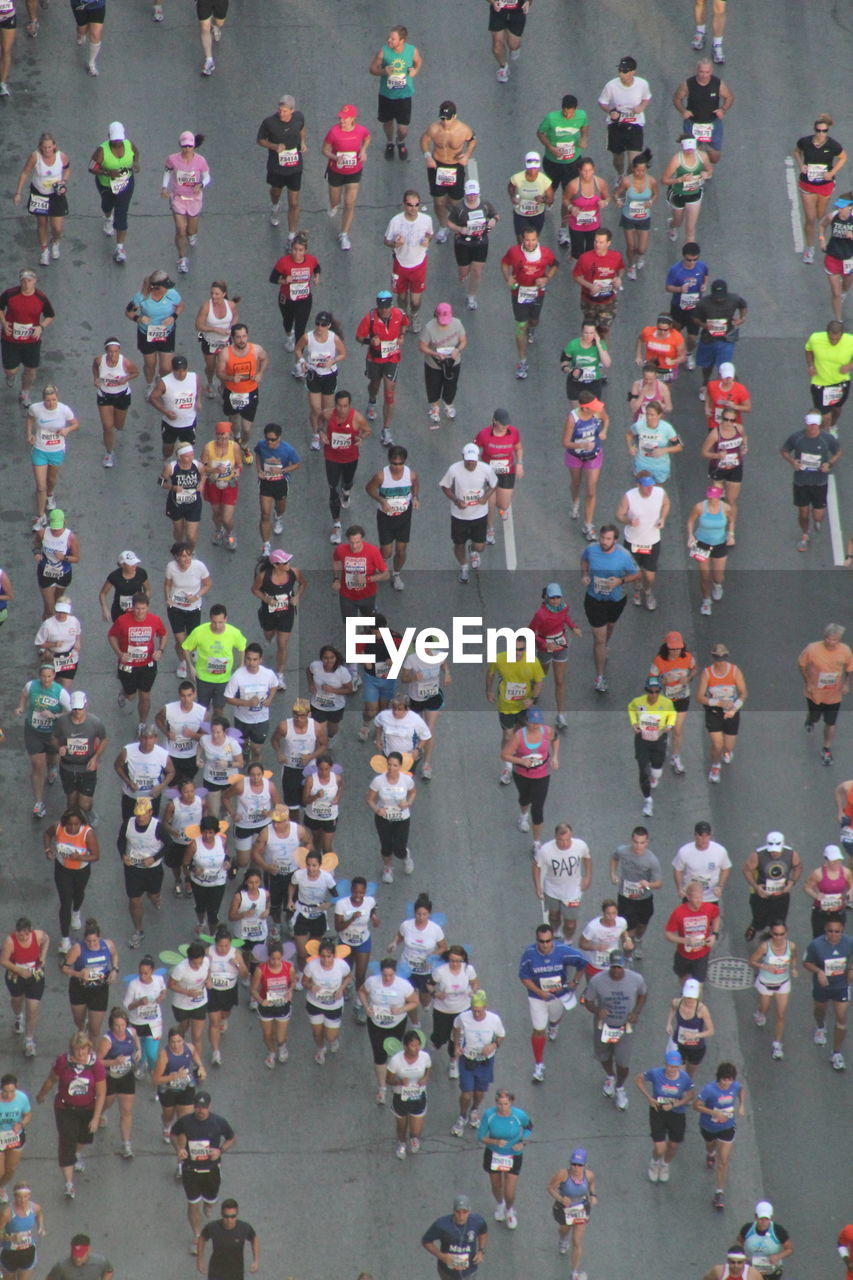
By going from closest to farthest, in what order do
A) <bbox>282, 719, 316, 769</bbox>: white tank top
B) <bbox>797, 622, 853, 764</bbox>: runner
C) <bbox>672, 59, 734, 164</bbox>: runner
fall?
<bbox>282, 719, 316, 769</bbox>: white tank top, <bbox>797, 622, 853, 764</bbox>: runner, <bbox>672, 59, 734, 164</bbox>: runner

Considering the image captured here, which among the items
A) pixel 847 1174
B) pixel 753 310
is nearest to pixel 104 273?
pixel 753 310

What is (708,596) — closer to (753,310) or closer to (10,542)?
(753,310)

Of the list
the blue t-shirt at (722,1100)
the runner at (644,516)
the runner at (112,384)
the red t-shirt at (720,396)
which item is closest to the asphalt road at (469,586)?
the runner at (112,384)

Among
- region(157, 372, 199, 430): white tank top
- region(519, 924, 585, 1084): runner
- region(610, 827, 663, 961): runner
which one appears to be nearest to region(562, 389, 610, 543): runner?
region(157, 372, 199, 430): white tank top

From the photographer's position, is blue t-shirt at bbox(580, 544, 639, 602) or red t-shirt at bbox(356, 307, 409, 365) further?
red t-shirt at bbox(356, 307, 409, 365)

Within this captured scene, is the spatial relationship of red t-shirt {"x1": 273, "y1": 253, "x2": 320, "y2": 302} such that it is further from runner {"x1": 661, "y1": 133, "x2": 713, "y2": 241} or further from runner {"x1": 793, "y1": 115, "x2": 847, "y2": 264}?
runner {"x1": 793, "y1": 115, "x2": 847, "y2": 264}

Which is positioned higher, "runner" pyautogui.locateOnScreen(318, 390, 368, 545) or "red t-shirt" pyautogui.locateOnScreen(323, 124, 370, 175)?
"red t-shirt" pyautogui.locateOnScreen(323, 124, 370, 175)
